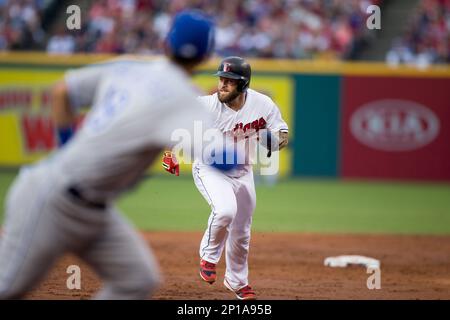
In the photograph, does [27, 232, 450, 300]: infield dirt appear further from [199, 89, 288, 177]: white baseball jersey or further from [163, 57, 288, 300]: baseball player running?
[199, 89, 288, 177]: white baseball jersey

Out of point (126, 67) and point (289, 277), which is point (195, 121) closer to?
point (126, 67)

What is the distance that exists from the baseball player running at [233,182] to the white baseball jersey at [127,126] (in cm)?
267

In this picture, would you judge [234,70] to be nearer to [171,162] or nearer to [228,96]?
[228,96]

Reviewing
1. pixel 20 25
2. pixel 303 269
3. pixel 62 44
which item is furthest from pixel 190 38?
pixel 20 25

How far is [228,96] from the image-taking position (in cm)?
724

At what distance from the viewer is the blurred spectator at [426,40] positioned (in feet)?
58.6

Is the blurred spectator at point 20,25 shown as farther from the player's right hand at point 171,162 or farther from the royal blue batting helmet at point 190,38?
the royal blue batting helmet at point 190,38

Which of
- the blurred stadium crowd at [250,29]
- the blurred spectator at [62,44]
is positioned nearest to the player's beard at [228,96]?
the blurred stadium crowd at [250,29]

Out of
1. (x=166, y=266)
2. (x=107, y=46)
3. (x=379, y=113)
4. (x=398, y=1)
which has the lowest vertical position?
(x=166, y=266)

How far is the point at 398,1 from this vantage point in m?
20.8

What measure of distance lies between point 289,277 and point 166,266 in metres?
1.41

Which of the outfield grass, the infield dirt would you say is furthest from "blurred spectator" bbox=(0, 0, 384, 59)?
the infield dirt
